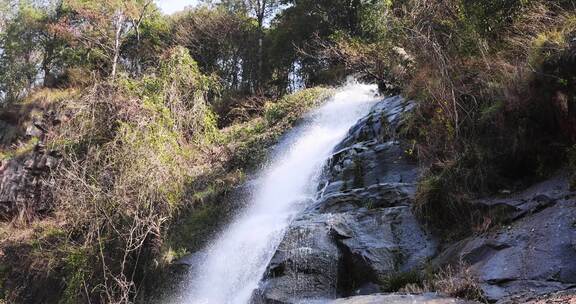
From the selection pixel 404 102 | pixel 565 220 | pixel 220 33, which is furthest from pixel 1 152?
pixel 565 220

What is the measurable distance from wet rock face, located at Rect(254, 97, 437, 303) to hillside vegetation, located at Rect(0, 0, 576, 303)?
0.46 metres

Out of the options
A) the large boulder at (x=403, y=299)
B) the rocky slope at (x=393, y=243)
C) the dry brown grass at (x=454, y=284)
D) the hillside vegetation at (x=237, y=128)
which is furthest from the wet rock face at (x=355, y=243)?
the large boulder at (x=403, y=299)

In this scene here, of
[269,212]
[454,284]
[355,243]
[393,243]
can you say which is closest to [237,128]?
[269,212]

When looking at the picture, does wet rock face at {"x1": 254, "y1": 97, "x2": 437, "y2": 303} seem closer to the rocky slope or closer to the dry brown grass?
the rocky slope

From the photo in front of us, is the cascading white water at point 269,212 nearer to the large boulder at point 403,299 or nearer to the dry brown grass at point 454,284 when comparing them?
the large boulder at point 403,299

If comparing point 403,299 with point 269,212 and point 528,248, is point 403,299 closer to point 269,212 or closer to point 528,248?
point 528,248

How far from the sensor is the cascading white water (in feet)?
31.4

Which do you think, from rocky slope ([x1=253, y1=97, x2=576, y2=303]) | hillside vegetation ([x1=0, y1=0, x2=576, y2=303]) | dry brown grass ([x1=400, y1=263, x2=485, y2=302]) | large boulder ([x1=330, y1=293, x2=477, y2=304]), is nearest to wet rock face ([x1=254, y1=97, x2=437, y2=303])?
rocky slope ([x1=253, y1=97, x2=576, y2=303])

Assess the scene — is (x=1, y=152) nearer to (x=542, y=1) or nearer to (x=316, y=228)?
(x=316, y=228)

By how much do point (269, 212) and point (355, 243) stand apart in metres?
4.15

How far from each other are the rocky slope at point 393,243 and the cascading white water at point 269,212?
1.04 meters

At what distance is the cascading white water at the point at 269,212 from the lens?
9.57 metres

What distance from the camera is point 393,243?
7.81 meters

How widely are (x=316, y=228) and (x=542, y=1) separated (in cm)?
539
